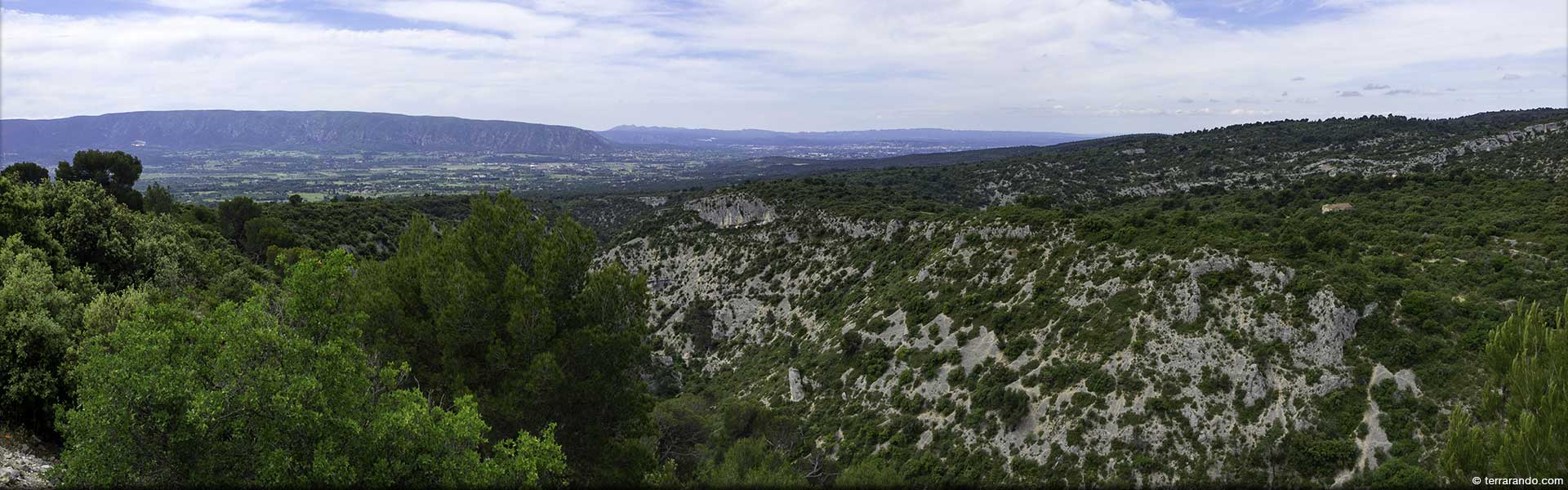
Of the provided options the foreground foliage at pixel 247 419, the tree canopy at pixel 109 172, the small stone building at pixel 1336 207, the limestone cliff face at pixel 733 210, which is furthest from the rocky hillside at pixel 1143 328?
the tree canopy at pixel 109 172

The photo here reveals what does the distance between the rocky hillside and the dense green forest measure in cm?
16

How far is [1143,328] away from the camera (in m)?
30.8

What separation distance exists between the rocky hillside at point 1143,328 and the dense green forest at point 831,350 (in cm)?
16

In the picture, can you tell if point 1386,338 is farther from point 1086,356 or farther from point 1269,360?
point 1086,356

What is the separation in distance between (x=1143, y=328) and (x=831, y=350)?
20.3 meters

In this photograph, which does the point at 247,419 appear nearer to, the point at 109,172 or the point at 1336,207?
the point at 109,172

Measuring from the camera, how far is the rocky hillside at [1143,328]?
2472cm

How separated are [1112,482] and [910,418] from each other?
10.7m

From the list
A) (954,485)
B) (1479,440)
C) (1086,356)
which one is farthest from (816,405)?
(1479,440)

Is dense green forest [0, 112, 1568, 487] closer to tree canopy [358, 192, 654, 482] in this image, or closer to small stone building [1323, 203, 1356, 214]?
tree canopy [358, 192, 654, 482]

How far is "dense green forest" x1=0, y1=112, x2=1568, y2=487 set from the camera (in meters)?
10.3

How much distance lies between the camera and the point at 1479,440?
12.0m

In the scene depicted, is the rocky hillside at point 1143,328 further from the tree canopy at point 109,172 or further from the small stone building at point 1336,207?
the tree canopy at point 109,172

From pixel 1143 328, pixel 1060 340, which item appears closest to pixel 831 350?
pixel 1060 340
